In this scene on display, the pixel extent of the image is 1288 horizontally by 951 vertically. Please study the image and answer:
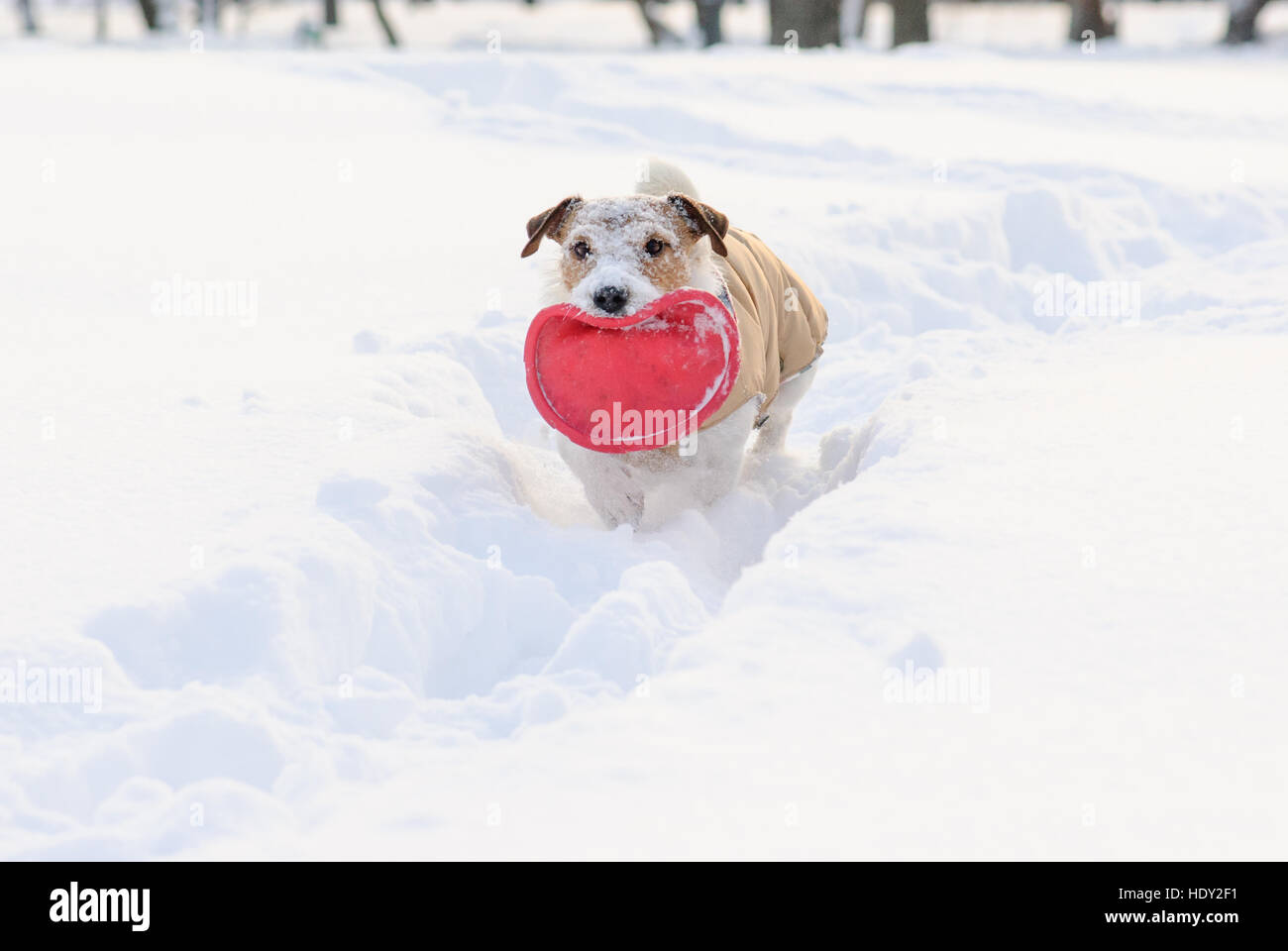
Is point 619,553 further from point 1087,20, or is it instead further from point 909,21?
point 1087,20

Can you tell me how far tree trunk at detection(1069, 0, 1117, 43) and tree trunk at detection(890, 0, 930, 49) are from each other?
3223 millimetres

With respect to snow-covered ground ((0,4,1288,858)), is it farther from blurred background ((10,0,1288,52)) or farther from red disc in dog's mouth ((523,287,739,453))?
blurred background ((10,0,1288,52))

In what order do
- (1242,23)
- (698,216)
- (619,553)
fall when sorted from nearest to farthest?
1. (619,553)
2. (698,216)
3. (1242,23)

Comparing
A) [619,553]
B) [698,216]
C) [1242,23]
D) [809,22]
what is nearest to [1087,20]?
[1242,23]

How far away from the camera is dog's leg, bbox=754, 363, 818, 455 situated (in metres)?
5.24

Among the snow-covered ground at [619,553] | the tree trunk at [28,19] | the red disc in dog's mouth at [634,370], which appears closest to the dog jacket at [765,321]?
the red disc in dog's mouth at [634,370]

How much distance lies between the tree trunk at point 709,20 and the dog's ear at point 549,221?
1914 cm

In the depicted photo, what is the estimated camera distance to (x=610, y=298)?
3.93 metres

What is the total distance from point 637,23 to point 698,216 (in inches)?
1228

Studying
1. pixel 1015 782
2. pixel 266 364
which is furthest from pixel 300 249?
pixel 1015 782

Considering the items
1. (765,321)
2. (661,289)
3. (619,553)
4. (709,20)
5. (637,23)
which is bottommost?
(637,23)

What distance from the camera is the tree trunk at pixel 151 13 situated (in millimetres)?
24188

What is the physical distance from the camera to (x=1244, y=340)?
5266 mm
